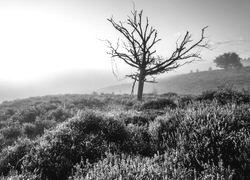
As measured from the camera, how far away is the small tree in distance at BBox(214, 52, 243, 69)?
238 feet

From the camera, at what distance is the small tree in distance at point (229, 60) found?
238 ft

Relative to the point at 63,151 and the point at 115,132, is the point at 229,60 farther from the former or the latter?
the point at 63,151

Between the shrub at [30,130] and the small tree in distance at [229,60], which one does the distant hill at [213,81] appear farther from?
the shrub at [30,130]

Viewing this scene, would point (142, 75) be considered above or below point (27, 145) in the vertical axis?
above

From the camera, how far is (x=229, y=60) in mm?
73938

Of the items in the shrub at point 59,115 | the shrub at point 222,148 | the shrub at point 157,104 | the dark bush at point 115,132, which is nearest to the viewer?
the shrub at point 222,148

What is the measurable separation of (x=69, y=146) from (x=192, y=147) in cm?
262

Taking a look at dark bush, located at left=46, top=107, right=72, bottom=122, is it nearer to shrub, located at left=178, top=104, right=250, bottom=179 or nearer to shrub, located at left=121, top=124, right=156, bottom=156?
shrub, located at left=121, top=124, right=156, bottom=156

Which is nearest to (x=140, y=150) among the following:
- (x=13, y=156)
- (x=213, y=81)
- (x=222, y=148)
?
(x=222, y=148)

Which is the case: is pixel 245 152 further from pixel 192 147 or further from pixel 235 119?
pixel 235 119

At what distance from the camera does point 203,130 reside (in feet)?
13.9

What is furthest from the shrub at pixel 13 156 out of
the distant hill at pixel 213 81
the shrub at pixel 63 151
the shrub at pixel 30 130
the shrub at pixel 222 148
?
the distant hill at pixel 213 81

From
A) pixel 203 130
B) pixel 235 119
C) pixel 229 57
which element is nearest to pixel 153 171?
pixel 203 130

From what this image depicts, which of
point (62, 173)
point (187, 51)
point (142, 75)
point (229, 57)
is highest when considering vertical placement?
point (229, 57)
